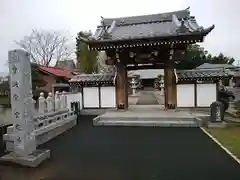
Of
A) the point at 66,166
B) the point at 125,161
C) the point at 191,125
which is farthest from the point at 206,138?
the point at 66,166

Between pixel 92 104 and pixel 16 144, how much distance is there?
30.9ft

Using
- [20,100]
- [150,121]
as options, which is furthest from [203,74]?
[20,100]

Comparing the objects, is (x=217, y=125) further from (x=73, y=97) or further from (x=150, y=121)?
(x=73, y=97)

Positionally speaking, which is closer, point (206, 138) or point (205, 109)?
point (206, 138)

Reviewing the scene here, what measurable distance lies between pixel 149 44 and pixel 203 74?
4419mm

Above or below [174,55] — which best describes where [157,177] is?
below

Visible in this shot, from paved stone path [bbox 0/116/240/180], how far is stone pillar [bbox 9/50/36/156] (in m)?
0.62

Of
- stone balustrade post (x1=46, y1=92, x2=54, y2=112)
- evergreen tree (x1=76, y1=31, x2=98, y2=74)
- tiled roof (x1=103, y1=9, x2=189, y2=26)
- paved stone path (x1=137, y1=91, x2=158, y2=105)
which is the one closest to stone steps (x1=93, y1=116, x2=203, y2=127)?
stone balustrade post (x1=46, y1=92, x2=54, y2=112)

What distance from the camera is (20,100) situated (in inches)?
239

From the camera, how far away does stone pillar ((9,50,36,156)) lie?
604 cm

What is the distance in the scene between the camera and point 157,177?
16.4 ft

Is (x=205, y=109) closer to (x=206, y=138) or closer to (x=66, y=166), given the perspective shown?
(x=206, y=138)

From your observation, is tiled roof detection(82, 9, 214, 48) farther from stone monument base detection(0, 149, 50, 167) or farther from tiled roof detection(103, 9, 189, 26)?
stone monument base detection(0, 149, 50, 167)

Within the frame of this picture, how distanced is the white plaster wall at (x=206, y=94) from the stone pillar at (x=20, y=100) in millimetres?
11008
